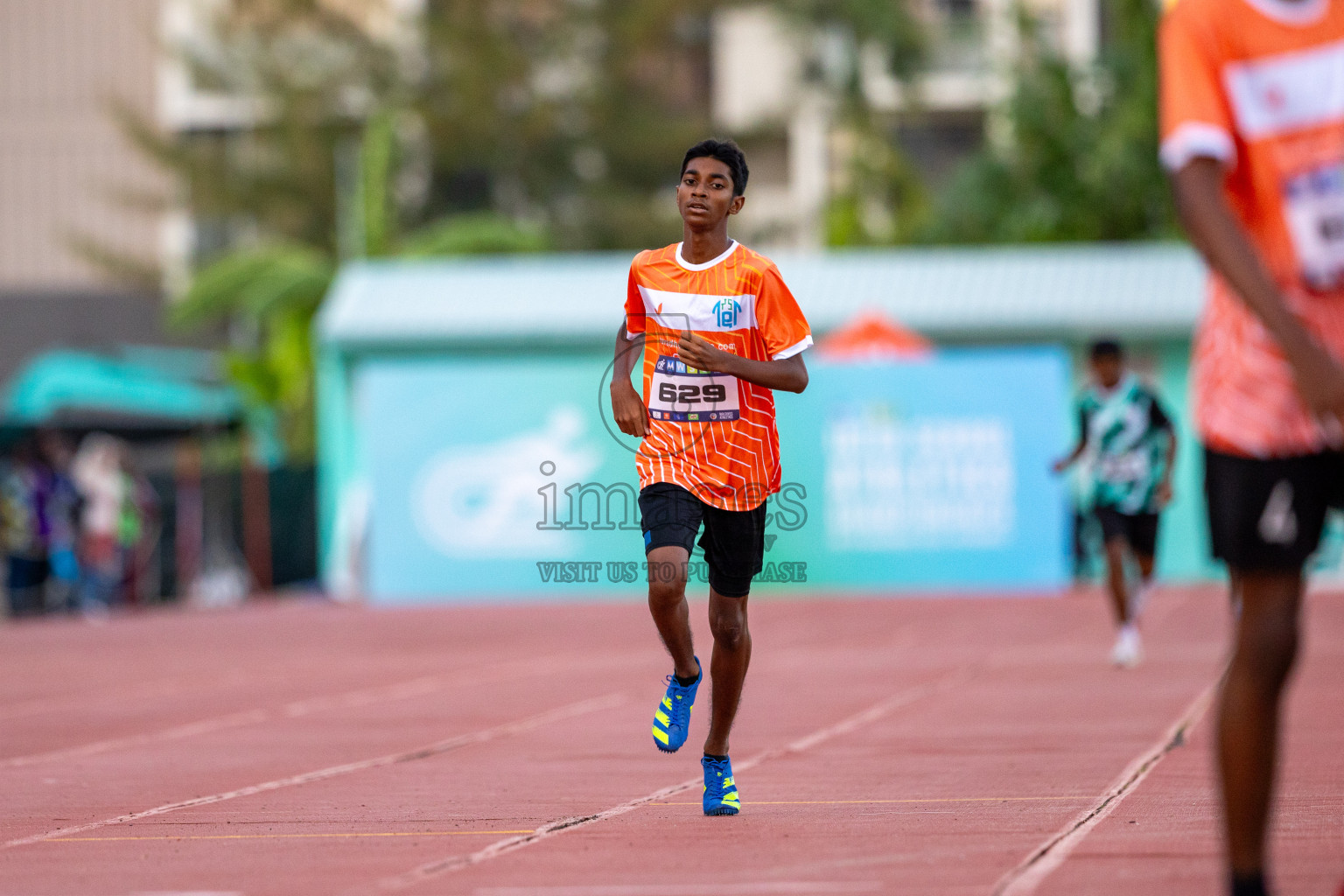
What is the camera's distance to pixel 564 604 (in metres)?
23.1

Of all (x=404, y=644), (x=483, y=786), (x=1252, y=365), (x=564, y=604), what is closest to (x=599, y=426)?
(x=564, y=604)

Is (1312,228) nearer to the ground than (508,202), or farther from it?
nearer to the ground

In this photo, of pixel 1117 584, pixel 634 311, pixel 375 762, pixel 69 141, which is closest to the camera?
pixel 634 311

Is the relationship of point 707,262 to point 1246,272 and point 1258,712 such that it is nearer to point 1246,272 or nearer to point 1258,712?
point 1246,272

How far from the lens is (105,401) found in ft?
90.2

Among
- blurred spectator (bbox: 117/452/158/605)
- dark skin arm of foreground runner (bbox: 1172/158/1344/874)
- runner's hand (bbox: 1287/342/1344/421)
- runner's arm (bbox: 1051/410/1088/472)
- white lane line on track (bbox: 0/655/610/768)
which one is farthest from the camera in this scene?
blurred spectator (bbox: 117/452/158/605)

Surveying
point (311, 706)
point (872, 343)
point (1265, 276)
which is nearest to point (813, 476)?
point (872, 343)

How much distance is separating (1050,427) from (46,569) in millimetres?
11893

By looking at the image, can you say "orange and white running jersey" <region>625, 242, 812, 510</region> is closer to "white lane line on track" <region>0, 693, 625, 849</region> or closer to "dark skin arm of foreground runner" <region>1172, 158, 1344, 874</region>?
"white lane line on track" <region>0, 693, 625, 849</region>

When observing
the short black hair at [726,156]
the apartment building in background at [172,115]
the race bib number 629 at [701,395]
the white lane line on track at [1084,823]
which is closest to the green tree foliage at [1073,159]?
the apartment building in background at [172,115]

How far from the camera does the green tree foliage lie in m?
38.1

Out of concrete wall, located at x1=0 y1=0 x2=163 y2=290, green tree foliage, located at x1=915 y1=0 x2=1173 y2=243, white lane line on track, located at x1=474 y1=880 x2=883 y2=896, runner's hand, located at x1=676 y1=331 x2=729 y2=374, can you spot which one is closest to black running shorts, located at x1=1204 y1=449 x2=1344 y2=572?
white lane line on track, located at x1=474 y1=880 x2=883 y2=896

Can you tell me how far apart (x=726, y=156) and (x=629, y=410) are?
2.83 feet

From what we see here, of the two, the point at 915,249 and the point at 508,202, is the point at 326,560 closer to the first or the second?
the point at 915,249
